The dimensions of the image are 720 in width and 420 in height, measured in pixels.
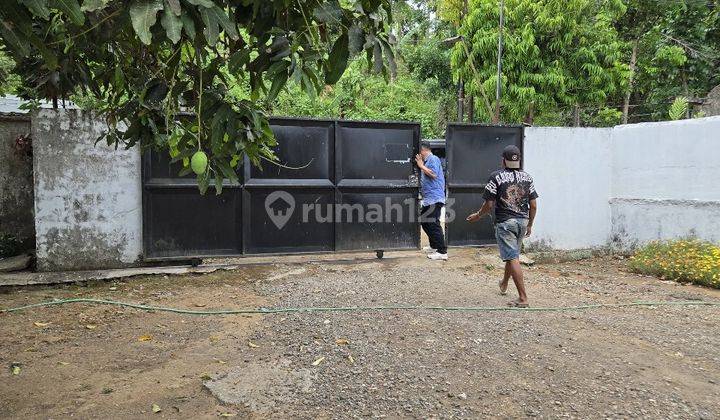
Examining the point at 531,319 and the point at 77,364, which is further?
the point at 531,319

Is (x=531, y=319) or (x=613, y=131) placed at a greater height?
(x=613, y=131)

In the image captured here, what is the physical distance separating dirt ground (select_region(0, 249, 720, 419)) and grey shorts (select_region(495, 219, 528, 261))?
0.53 meters

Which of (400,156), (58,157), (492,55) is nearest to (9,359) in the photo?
(58,157)

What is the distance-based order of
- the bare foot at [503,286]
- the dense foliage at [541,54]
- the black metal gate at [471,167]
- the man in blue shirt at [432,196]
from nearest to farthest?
the bare foot at [503,286] → the man in blue shirt at [432,196] → the black metal gate at [471,167] → the dense foliage at [541,54]

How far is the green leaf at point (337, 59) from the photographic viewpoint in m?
2.16

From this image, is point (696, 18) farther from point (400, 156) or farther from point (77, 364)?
point (77, 364)

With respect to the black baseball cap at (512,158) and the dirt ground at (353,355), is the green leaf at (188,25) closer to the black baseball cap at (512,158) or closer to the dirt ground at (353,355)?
the dirt ground at (353,355)

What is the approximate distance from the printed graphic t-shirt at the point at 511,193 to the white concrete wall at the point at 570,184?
2.62 m

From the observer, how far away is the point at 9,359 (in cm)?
370

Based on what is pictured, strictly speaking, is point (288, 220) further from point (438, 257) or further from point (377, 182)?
point (438, 257)

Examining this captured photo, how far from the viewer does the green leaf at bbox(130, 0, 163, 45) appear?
161 cm

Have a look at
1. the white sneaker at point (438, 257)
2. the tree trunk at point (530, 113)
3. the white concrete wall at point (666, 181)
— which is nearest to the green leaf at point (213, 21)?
the white sneaker at point (438, 257)

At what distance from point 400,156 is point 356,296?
2406 millimetres

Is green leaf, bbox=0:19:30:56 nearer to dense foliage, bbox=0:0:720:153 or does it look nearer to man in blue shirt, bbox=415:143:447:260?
dense foliage, bbox=0:0:720:153
